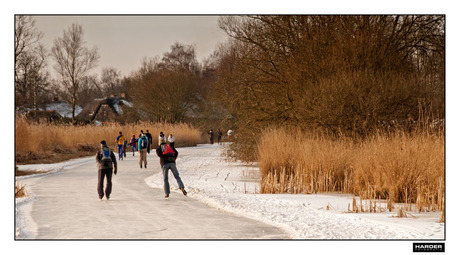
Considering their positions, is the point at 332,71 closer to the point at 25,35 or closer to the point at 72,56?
the point at 72,56

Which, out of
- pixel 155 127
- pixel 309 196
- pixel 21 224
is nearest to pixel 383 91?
pixel 309 196

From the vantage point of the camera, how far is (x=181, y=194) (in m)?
15.8

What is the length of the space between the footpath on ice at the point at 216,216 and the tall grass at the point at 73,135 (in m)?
8.85

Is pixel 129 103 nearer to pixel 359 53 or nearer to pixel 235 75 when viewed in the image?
→ pixel 235 75

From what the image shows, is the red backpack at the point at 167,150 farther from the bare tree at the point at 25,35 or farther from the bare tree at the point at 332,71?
the bare tree at the point at 332,71

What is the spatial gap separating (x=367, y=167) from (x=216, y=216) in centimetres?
468

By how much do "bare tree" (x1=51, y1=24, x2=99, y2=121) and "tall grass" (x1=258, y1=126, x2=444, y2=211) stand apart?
6.37 meters

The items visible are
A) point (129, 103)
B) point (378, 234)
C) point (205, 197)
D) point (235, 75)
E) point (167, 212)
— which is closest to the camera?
point (378, 234)

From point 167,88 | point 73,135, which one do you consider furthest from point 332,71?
point 167,88

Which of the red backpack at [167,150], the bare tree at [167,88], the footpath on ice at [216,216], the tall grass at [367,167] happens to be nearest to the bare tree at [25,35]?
the footpath on ice at [216,216]

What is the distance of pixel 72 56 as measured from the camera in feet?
56.4

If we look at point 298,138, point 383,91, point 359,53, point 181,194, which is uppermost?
point 359,53

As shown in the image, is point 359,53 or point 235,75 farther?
point 235,75
